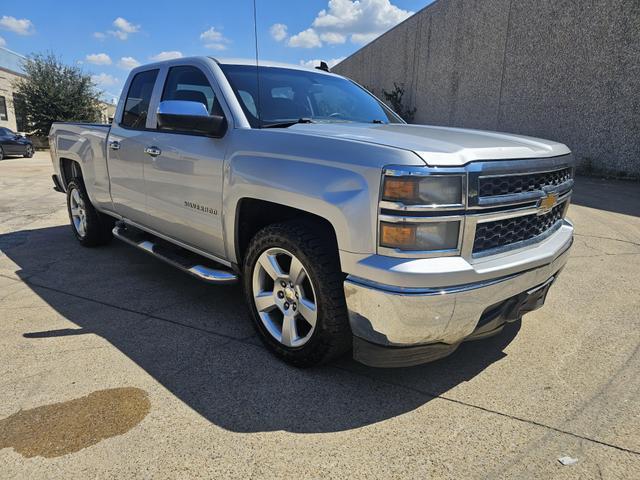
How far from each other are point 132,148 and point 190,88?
34.0 inches

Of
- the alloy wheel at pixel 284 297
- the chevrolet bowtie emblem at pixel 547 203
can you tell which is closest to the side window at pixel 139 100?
the alloy wheel at pixel 284 297

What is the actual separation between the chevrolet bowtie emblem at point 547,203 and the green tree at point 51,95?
30210 millimetres

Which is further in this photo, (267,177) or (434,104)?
(434,104)

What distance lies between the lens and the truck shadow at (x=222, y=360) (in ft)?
8.12

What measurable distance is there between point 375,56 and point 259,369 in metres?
27.7

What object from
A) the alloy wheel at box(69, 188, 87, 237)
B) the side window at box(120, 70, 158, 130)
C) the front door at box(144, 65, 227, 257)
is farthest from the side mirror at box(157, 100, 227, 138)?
the alloy wheel at box(69, 188, 87, 237)

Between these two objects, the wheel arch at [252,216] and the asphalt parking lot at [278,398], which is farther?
the wheel arch at [252,216]

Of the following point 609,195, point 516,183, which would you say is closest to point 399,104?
point 609,195

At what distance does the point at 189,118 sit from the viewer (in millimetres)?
2916

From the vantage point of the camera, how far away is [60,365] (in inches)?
114

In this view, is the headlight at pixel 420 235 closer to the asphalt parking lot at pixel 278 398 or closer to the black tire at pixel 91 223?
the asphalt parking lot at pixel 278 398

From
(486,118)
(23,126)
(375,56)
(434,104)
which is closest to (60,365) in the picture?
(486,118)

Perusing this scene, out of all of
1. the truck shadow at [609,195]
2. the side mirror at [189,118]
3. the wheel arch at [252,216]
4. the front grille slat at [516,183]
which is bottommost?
the truck shadow at [609,195]

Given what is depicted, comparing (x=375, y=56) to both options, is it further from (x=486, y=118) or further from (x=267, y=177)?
(x=267, y=177)
